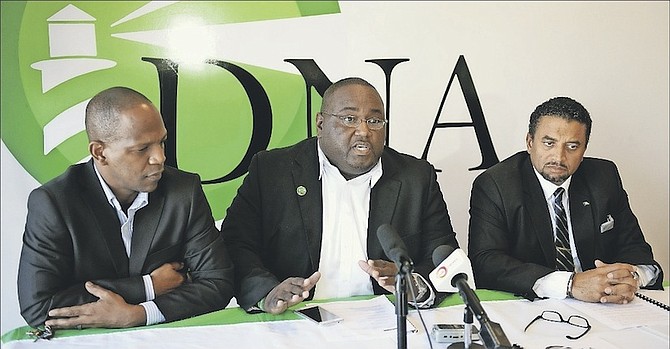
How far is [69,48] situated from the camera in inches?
135

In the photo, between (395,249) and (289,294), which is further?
(289,294)

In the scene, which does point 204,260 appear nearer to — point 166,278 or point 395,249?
point 166,278

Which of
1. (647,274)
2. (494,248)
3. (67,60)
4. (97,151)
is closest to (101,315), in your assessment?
(97,151)

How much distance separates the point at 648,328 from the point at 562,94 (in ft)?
6.91

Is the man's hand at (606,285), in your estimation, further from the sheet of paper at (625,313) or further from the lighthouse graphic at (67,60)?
the lighthouse graphic at (67,60)

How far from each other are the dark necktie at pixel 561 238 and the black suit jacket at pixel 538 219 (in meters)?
0.03

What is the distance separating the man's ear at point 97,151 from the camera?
2.30 metres

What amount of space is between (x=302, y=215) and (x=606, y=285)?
3.85 feet

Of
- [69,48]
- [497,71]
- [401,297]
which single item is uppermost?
[69,48]

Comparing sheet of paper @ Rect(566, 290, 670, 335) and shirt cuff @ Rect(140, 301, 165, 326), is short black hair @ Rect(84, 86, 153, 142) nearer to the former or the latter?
shirt cuff @ Rect(140, 301, 165, 326)

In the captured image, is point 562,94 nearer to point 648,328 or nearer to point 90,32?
point 648,328

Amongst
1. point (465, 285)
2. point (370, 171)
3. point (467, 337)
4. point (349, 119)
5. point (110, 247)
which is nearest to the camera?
point (465, 285)

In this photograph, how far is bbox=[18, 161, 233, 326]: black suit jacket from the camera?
216 centimetres

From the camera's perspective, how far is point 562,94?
3969mm
